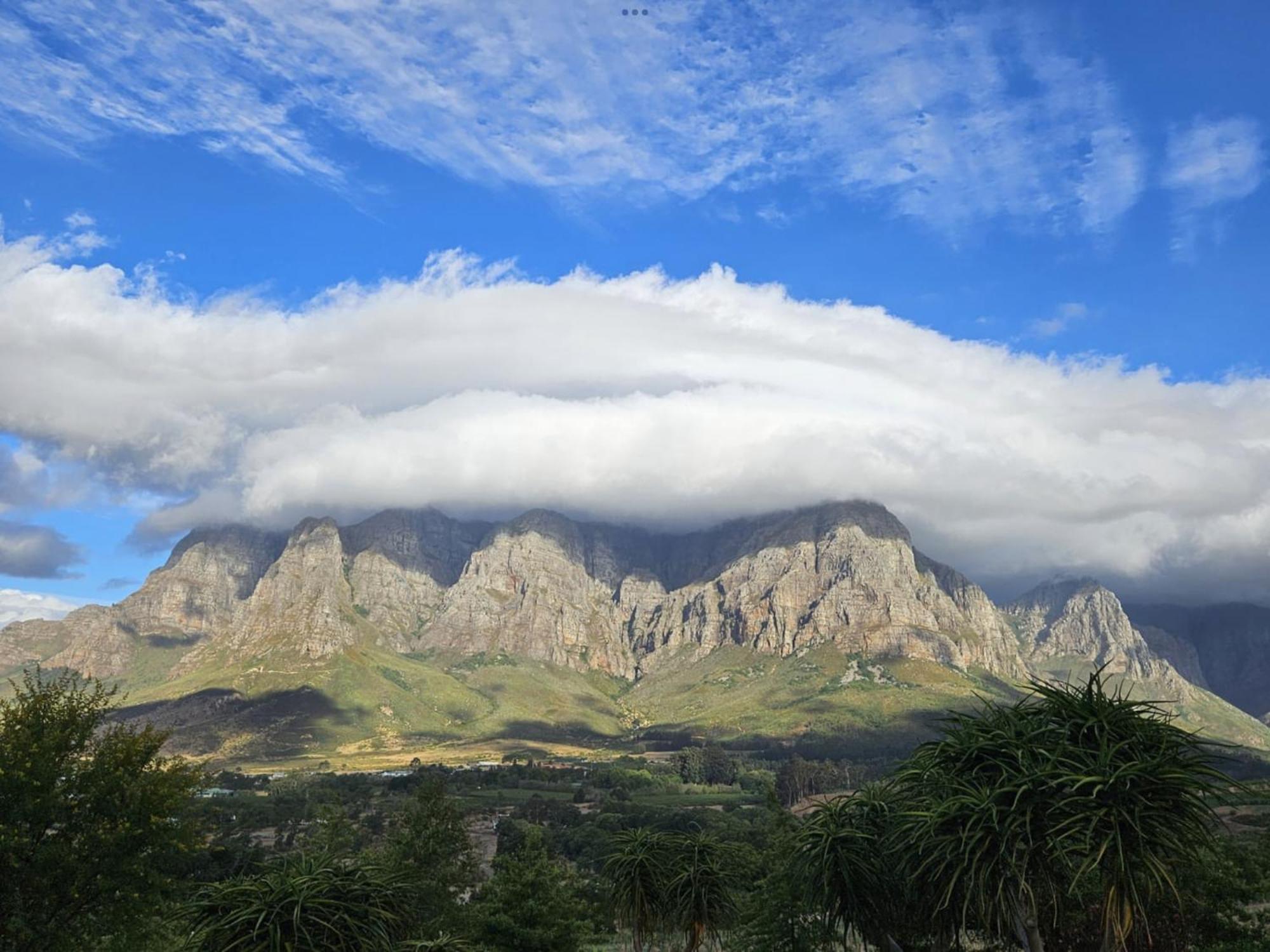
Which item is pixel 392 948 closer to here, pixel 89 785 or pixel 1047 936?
pixel 89 785

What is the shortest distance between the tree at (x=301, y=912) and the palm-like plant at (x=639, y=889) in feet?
75.6

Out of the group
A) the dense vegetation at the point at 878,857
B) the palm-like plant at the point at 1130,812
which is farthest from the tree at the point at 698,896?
the palm-like plant at the point at 1130,812

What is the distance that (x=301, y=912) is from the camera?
40.0m

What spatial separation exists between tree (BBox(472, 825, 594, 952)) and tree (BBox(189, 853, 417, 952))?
1810cm

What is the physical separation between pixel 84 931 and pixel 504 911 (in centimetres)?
2669

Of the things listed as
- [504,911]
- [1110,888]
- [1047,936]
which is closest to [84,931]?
[504,911]

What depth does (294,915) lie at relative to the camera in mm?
39125

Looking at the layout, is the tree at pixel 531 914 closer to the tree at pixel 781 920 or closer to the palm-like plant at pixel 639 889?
the palm-like plant at pixel 639 889

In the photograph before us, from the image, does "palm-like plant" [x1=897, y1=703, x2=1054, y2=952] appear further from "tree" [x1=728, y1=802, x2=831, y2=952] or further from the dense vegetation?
"tree" [x1=728, y1=802, x2=831, y2=952]

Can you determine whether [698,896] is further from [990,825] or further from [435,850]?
[435,850]

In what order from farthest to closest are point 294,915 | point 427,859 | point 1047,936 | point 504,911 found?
point 427,859 < point 504,911 < point 1047,936 < point 294,915

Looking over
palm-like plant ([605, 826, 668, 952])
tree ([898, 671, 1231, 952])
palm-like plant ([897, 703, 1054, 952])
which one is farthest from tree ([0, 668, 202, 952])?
tree ([898, 671, 1231, 952])

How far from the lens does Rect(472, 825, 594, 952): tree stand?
62.0m

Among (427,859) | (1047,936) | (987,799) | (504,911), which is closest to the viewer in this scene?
(987,799)
